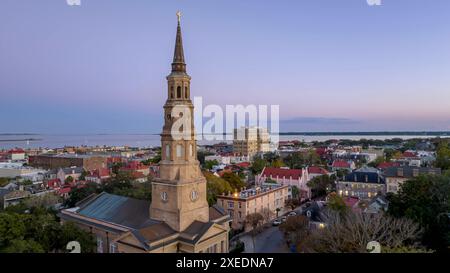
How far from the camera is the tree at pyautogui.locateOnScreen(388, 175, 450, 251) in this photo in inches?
760

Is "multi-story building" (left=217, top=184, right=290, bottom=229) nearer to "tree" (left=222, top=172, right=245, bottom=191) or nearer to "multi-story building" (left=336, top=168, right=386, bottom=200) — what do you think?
"tree" (left=222, top=172, right=245, bottom=191)

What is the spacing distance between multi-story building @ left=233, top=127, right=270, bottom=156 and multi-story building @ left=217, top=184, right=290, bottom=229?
44634 mm

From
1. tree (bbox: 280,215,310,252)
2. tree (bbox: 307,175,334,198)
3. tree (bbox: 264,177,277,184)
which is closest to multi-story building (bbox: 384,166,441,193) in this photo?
tree (bbox: 307,175,334,198)

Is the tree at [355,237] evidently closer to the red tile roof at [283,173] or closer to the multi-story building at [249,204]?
the multi-story building at [249,204]

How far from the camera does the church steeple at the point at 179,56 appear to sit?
18109 mm

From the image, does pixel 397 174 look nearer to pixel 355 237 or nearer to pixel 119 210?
pixel 355 237

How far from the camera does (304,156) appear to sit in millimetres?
74812

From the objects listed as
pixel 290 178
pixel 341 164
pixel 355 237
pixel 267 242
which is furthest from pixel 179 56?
pixel 341 164

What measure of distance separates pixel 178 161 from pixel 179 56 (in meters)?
6.34

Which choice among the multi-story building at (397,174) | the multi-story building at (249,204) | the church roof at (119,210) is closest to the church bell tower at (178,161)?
the church roof at (119,210)

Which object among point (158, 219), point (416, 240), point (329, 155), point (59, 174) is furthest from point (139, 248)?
point (329, 155)

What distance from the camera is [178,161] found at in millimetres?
17625
